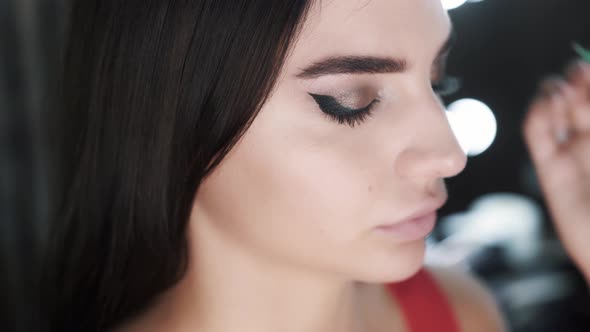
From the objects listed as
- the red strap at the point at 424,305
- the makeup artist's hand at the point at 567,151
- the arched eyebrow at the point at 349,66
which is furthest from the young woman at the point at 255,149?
the makeup artist's hand at the point at 567,151

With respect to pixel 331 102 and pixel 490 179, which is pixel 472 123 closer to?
pixel 490 179

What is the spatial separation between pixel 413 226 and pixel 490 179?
1.04 m

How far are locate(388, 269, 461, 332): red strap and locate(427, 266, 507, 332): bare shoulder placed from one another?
0.9 inches

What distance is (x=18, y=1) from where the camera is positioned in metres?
1.05

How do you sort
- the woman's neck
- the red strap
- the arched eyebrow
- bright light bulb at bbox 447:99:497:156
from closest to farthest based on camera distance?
the arched eyebrow < the woman's neck < the red strap < bright light bulb at bbox 447:99:497:156

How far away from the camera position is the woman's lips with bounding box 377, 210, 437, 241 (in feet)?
2.25

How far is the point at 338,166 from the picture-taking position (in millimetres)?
642

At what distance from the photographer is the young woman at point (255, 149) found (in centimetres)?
61

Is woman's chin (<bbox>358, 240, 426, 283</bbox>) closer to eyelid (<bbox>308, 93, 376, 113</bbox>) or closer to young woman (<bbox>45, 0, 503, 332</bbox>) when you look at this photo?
young woman (<bbox>45, 0, 503, 332</bbox>)

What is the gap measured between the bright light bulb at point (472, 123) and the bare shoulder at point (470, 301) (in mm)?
333

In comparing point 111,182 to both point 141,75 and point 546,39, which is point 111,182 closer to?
point 141,75

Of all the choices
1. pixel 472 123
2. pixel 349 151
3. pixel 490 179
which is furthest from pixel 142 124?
pixel 490 179

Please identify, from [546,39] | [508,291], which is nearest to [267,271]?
[508,291]

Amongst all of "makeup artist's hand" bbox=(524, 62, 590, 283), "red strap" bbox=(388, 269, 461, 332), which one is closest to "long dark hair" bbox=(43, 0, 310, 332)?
"red strap" bbox=(388, 269, 461, 332)
